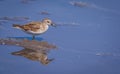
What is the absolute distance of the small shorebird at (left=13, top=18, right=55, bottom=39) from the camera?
2230 mm

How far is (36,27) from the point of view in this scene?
2230 millimetres

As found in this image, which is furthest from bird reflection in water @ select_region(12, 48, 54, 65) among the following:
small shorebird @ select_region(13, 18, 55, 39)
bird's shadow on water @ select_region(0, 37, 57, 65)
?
small shorebird @ select_region(13, 18, 55, 39)

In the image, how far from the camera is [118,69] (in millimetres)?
2244

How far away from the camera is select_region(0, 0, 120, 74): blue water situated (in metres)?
2.23

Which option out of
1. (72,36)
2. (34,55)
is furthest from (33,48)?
(72,36)

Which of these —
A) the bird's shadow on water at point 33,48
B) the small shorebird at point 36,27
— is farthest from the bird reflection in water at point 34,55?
the small shorebird at point 36,27

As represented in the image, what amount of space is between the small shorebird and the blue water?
28mm

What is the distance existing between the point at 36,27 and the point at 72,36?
231 millimetres

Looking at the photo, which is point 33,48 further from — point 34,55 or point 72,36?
point 72,36

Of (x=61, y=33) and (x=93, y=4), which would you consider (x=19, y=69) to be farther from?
(x=93, y=4)

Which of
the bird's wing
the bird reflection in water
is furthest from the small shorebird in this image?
the bird reflection in water

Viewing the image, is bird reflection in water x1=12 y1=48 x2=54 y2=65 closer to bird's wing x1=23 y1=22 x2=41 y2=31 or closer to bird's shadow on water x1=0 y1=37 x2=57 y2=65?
bird's shadow on water x1=0 y1=37 x2=57 y2=65

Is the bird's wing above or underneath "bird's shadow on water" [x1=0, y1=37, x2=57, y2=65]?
above

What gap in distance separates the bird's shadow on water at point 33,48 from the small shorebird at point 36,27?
0.06 meters
